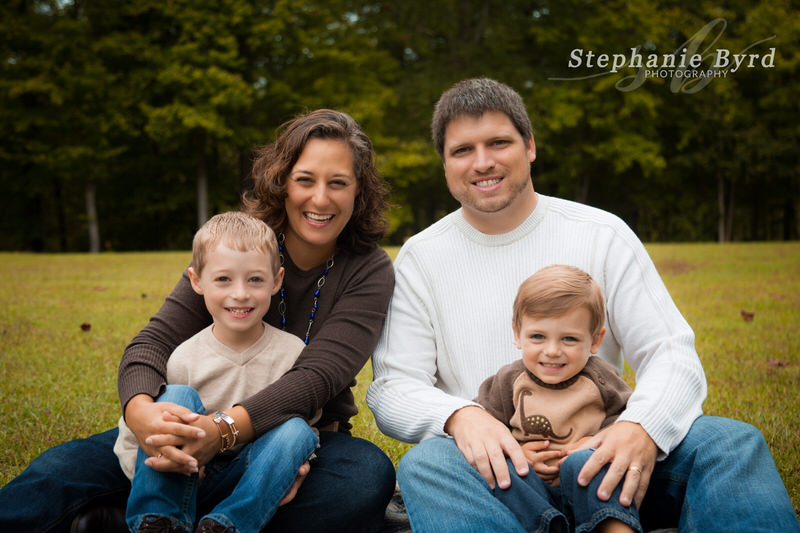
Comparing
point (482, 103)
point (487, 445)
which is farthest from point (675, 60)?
point (487, 445)

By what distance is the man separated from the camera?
2291 millimetres

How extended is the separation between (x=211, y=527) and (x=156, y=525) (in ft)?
0.60

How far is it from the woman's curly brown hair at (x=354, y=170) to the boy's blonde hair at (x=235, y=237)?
279 mm

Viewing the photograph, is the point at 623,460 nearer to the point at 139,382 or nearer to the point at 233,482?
the point at 233,482

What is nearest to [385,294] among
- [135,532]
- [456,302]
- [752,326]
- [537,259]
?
[456,302]

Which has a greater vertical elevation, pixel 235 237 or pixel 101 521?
pixel 235 237

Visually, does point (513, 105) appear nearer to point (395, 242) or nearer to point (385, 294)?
point (385, 294)

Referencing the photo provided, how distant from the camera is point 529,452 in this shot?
248 cm

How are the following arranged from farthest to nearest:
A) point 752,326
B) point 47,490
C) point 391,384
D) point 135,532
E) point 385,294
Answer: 1. point 752,326
2. point 385,294
3. point 391,384
4. point 47,490
5. point 135,532

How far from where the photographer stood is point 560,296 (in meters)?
2.51

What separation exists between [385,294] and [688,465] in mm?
1378

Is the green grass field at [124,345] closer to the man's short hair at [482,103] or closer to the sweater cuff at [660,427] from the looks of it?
the sweater cuff at [660,427]

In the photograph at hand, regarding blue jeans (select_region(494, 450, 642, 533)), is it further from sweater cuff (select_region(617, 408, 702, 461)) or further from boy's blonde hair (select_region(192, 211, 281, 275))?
boy's blonde hair (select_region(192, 211, 281, 275))

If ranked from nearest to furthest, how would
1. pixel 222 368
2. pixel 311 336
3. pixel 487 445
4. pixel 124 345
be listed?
pixel 487 445, pixel 222 368, pixel 311 336, pixel 124 345
